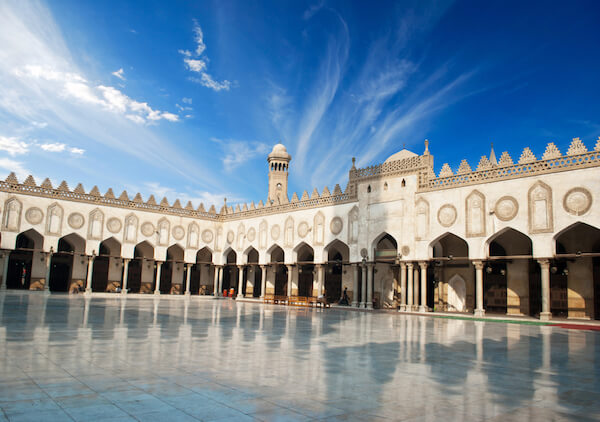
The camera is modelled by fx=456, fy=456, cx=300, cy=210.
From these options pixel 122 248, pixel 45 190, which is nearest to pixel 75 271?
pixel 122 248

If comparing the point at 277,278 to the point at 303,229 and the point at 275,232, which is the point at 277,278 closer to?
the point at 275,232

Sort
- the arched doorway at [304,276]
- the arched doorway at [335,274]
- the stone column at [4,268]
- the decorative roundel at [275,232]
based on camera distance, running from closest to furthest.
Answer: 1. the stone column at [4,268]
2. the arched doorway at [335,274]
3. the arched doorway at [304,276]
4. the decorative roundel at [275,232]

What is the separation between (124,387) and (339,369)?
9.46 feet

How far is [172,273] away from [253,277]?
6.56 m

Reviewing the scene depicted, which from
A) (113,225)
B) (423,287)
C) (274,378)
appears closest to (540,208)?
(423,287)

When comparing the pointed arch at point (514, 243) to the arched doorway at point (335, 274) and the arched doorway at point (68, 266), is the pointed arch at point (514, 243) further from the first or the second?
the arched doorway at point (68, 266)

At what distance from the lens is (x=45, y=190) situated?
3066 centimetres

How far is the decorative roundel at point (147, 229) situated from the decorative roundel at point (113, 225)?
179 cm

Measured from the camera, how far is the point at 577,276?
858 inches

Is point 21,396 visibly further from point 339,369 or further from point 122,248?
point 122,248

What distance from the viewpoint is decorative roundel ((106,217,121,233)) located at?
3300 centimetres

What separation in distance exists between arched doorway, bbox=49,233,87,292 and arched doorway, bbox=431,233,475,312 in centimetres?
2381

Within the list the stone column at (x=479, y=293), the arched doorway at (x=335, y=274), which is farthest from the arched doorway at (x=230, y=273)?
the stone column at (x=479, y=293)

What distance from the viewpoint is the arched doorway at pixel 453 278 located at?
25375 mm
